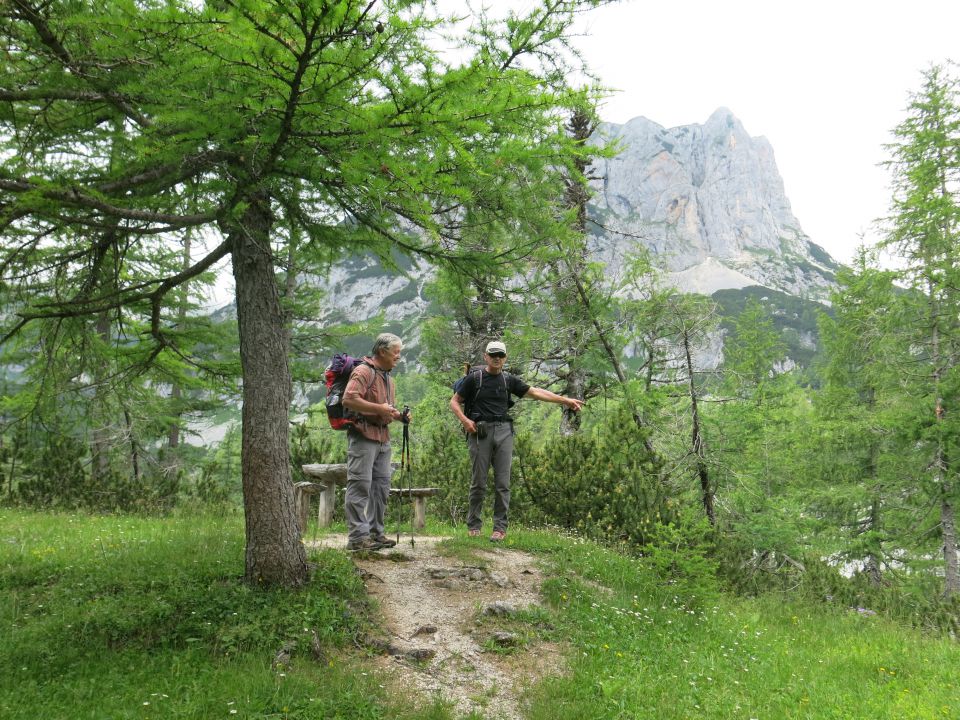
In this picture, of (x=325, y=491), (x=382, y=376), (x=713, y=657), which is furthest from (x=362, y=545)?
(x=713, y=657)

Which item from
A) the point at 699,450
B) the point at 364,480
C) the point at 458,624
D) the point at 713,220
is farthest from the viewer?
the point at 713,220

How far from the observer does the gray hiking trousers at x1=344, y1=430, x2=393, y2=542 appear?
5.98 m

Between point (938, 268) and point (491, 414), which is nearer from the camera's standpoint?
point (491, 414)

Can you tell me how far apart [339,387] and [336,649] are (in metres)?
2.71

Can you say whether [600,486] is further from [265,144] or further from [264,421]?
[265,144]

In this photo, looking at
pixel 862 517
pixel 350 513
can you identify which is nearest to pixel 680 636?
pixel 350 513

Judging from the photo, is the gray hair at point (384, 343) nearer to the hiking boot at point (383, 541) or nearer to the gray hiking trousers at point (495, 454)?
the gray hiking trousers at point (495, 454)

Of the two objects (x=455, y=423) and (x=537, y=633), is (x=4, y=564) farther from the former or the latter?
(x=455, y=423)

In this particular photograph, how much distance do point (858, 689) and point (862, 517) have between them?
1955cm

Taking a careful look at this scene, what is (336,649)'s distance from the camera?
169 inches

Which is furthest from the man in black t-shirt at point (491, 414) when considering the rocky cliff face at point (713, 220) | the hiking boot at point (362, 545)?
the rocky cliff face at point (713, 220)

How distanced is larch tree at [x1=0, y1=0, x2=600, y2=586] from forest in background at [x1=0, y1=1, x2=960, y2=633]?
0.02 meters

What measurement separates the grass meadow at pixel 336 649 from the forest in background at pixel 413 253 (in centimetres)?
57

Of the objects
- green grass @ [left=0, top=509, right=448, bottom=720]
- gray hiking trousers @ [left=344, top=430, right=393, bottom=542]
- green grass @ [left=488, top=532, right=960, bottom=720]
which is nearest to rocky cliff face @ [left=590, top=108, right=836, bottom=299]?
green grass @ [left=488, top=532, right=960, bottom=720]
